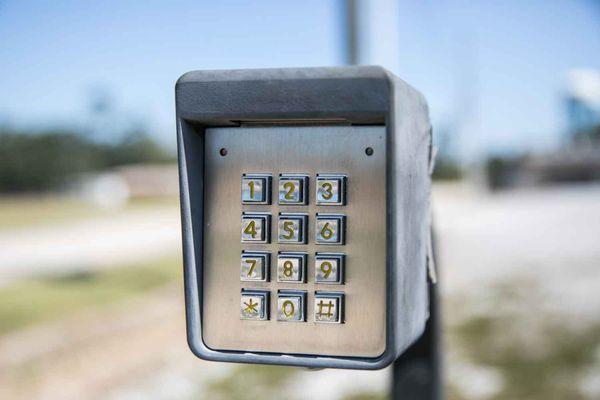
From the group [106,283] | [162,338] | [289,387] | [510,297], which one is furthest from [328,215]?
[106,283]

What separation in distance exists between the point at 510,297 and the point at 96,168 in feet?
22.7

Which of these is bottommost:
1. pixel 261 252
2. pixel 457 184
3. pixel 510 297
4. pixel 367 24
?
pixel 457 184

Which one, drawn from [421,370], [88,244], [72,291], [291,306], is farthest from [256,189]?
[88,244]

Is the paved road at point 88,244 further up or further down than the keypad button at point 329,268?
further down

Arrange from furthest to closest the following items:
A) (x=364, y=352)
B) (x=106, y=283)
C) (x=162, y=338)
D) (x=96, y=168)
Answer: (x=96, y=168)
(x=106, y=283)
(x=162, y=338)
(x=364, y=352)

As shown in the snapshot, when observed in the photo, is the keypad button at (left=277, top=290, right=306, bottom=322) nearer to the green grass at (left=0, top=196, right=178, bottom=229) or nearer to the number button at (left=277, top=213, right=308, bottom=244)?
the number button at (left=277, top=213, right=308, bottom=244)

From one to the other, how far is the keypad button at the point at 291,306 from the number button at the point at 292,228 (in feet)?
0.21

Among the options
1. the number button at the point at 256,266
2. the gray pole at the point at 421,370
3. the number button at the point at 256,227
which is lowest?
the gray pole at the point at 421,370

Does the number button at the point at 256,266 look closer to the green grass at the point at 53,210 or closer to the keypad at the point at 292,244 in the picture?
the keypad at the point at 292,244

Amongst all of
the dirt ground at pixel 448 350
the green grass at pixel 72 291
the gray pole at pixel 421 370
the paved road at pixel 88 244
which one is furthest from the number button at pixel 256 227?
the paved road at pixel 88 244

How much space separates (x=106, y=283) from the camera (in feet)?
24.5

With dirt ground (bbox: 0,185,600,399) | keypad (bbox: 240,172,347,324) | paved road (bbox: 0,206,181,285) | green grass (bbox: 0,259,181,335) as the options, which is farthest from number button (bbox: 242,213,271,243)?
paved road (bbox: 0,206,181,285)

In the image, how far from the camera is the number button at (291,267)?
871 millimetres

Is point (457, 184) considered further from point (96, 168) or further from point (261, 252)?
point (261, 252)
